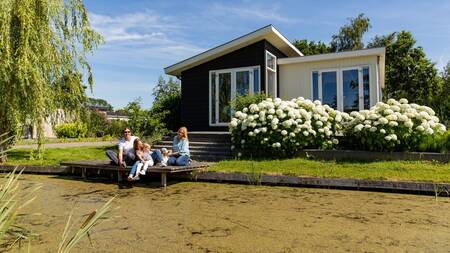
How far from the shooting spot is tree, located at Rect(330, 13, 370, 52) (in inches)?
1243

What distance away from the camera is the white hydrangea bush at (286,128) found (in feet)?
31.8

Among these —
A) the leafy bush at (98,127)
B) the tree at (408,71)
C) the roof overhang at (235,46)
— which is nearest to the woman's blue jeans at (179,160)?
the roof overhang at (235,46)

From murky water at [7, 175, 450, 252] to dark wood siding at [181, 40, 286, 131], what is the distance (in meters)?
6.84

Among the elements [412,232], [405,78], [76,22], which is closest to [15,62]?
[76,22]

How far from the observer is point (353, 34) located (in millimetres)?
31859

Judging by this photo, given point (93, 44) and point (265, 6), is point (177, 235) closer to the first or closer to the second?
point (93, 44)

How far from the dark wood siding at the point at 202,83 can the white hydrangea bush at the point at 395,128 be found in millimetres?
5137

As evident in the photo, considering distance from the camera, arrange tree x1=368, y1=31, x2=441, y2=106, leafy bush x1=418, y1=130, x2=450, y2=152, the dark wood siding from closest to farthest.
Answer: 1. leafy bush x1=418, y1=130, x2=450, y2=152
2. the dark wood siding
3. tree x1=368, y1=31, x2=441, y2=106

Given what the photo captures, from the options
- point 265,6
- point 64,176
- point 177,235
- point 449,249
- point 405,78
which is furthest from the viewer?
point 405,78

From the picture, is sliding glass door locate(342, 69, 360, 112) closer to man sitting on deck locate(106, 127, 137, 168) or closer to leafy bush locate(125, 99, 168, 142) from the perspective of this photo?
leafy bush locate(125, 99, 168, 142)

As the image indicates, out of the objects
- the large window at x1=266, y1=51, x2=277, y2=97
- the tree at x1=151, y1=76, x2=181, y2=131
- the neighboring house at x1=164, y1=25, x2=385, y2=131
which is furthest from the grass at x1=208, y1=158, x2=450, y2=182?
the tree at x1=151, y1=76, x2=181, y2=131

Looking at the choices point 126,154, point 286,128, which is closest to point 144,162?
point 126,154

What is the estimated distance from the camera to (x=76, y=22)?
40.2 ft

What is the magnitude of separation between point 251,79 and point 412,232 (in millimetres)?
9570
